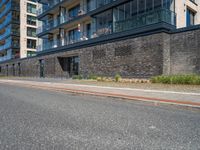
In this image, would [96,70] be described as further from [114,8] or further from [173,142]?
[173,142]

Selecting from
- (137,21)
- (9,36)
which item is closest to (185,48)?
(137,21)

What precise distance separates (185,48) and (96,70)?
10.2 meters

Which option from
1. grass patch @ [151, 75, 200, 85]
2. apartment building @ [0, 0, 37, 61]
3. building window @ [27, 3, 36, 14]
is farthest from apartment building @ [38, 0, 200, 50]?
building window @ [27, 3, 36, 14]

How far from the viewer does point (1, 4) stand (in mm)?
56156

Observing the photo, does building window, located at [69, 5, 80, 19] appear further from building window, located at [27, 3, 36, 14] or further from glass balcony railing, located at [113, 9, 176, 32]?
building window, located at [27, 3, 36, 14]

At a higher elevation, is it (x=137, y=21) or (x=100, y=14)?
(x=100, y=14)

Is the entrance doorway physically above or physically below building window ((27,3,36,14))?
below

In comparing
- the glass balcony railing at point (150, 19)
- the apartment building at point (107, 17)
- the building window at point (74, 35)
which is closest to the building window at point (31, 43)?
the apartment building at point (107, 17)

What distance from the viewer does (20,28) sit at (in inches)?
1825

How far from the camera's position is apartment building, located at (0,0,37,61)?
46094 millimetres

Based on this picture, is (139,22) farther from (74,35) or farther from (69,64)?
(69,64)

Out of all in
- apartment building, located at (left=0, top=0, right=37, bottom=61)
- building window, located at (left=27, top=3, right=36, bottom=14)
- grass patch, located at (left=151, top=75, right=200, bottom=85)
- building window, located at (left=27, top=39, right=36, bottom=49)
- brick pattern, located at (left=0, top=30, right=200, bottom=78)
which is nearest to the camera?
grass patch, located at (left=151, top=75, right=200, bottom=85)

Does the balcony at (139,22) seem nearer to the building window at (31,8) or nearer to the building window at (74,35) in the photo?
the building window at (74,35)

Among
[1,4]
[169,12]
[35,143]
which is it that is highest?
[1,4]
